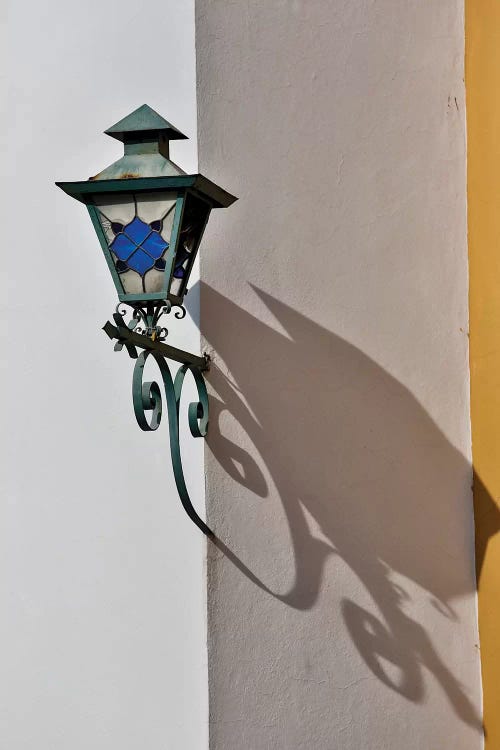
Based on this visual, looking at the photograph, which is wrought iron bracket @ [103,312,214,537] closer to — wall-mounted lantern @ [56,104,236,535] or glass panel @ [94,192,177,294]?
wall-mounted lantern @ [56,104,236,535]

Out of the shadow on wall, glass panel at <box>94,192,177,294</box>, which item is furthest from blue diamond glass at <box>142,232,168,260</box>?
the shadow on wall

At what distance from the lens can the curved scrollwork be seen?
9.14ft

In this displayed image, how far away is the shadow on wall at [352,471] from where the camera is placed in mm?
3070

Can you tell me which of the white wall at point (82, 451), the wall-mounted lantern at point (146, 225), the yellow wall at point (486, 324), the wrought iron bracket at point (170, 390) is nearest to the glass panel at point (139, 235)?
the wall-mounted lantern at point (146, 225)

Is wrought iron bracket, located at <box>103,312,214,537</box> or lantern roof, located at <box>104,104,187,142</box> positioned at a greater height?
lantern roof, located at <box>104,104,187,142</box>

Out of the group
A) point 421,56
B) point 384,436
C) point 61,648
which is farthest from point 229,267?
point 61,648

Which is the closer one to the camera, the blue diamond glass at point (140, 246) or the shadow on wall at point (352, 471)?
the blue diamond glass at point (140, 246)

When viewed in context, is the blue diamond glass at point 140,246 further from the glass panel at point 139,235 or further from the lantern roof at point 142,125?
the lantern roof at point 142,125

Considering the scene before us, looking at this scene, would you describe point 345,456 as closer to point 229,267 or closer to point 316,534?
point 316,534

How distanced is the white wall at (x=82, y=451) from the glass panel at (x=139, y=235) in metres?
0.34

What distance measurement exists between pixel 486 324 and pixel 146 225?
3.08 feet

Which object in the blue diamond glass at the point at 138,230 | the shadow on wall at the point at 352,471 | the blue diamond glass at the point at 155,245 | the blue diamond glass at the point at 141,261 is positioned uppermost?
the blue diamond glass at the point at 138,230

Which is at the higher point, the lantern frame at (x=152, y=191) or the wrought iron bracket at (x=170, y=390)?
the lantern frame at (x=152, y=191)

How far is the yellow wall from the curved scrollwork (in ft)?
2.33
